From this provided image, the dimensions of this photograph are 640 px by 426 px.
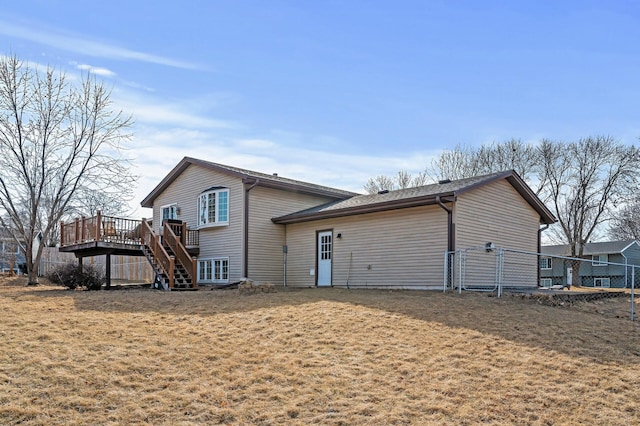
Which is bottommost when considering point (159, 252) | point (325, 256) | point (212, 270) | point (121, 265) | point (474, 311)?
point (121, 265)

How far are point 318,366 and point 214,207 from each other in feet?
43.7

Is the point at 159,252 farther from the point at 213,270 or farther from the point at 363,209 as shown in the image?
the point at 363,209

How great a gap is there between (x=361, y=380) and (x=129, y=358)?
3326 millimetres

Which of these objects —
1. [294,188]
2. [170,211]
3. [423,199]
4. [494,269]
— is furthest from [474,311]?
[170,211]

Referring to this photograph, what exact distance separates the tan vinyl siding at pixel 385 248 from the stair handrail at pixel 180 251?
12.9 feet

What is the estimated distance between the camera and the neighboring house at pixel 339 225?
1566 centimetres

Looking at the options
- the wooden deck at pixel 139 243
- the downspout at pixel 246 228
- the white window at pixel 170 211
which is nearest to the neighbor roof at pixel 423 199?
the downspout at pixel 246 228

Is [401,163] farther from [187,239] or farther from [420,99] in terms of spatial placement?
[420,99]

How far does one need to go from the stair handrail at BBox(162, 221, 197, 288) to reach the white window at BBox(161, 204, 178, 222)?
114 inches

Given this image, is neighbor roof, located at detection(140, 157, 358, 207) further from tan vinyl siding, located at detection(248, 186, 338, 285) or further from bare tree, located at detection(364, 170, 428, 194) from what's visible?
bare tree, located at detection(364, 170, 428, 194)

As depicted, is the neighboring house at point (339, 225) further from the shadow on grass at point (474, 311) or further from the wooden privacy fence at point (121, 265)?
the wooden privacy fence at point (121, 265)

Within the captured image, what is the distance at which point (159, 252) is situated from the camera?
59.0 feet

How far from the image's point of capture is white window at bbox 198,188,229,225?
64.8 ft

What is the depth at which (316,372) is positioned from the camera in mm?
7492
